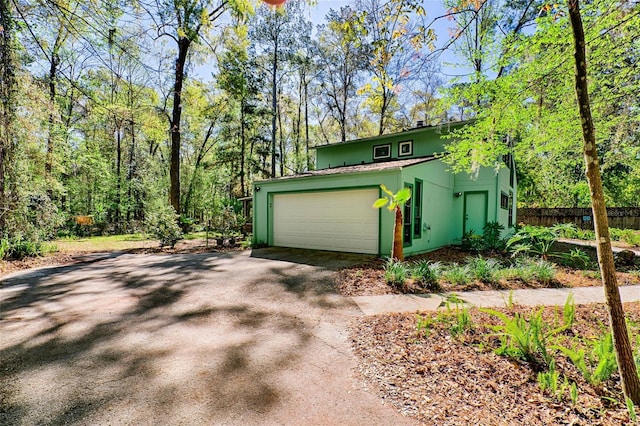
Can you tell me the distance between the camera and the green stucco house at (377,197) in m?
9.08

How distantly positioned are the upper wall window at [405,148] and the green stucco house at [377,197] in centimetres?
5

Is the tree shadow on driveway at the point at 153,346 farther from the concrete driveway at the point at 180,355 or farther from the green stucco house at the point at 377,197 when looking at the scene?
the green stucco house at the point at 377,197

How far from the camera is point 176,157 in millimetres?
14758

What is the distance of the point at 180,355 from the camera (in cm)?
314

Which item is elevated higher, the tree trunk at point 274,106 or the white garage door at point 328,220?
the tree trunk at point 274,106

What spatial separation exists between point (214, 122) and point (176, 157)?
33.5 feet

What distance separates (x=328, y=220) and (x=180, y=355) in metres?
7.26

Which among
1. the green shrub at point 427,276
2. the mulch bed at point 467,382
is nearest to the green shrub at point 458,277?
the green shrub at point 427,276

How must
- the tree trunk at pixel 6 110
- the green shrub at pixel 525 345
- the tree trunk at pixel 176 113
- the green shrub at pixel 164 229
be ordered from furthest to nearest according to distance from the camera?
the tree trunk at pixel 176 113
the green shrub at pixel 164 229
the tree trunk at pixel 6 110
the green shrub at pixel 525 345

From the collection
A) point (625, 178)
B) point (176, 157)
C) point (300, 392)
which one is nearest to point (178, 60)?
point (176, 157)

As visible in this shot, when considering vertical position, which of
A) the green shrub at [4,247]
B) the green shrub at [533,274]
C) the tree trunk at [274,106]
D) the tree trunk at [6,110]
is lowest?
the green shrub at [533,274]

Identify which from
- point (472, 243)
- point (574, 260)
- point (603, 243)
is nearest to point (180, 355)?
point (603, 243)

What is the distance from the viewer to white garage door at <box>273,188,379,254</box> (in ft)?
30.0

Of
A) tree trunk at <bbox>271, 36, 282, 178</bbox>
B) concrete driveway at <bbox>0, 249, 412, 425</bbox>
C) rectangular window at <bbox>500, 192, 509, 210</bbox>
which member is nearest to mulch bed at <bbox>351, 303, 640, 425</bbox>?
concrete driveway at <bbox>0, 249, 412, 425</bbox>
